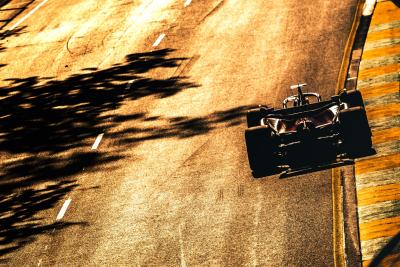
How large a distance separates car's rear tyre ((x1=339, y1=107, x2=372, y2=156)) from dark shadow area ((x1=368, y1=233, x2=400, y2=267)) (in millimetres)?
2558

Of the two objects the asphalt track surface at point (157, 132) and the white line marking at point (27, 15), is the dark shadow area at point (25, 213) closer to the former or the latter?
the asphalt track surface at point (157, 132)

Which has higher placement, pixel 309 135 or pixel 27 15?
pixel 309 135

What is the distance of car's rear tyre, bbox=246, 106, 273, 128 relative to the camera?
16250 mm

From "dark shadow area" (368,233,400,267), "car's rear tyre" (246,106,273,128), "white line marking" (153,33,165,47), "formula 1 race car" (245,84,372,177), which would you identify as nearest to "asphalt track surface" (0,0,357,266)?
"white line marking" (153,33,165,47)

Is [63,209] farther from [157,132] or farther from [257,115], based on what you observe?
[257,115]

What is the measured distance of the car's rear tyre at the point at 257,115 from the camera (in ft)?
53.3

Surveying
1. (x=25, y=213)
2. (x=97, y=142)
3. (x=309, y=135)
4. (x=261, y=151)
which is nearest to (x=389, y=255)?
(x=309, y=135)

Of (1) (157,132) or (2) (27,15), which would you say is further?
(2) (27,15)

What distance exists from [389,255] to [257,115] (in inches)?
185

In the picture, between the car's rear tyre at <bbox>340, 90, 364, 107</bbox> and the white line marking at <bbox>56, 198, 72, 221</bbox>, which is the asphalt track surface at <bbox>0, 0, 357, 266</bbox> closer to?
the white line marking at <bbox>56, 198, 72, 221</bbox>

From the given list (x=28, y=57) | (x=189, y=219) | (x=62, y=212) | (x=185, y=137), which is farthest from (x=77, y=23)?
(x=189, y=219)

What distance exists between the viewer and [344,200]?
47.6 feet

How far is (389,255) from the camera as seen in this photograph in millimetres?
12594

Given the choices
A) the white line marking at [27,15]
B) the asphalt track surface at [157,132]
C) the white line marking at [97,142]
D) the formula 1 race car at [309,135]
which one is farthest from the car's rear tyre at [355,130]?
the white line marking at [27,15]
